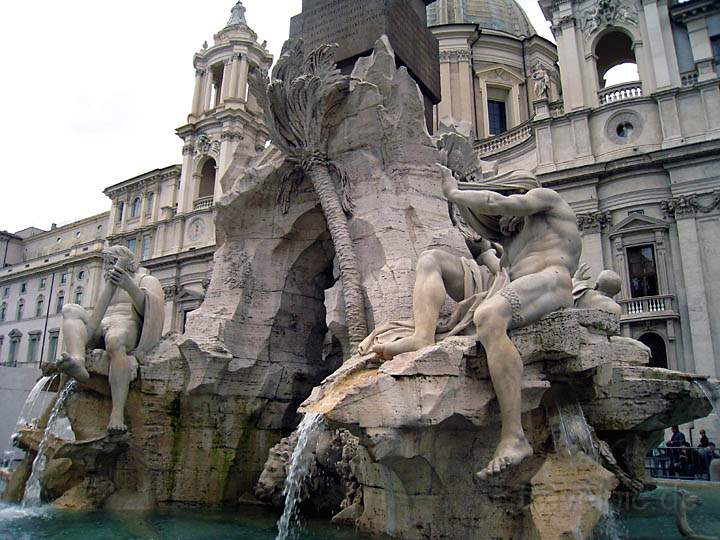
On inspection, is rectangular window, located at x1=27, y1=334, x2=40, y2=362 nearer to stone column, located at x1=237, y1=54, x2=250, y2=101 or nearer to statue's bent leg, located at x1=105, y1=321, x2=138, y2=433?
stone column, located at x1=237, y1=54, x2=250, y2=101

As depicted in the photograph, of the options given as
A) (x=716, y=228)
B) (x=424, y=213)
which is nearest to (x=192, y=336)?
(x=424, y=213)

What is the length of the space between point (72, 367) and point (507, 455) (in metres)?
5.06

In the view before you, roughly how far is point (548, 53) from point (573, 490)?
36.2 m

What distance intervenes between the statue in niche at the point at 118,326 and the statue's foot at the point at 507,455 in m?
4.46

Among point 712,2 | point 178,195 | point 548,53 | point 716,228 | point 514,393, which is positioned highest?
point 548,53

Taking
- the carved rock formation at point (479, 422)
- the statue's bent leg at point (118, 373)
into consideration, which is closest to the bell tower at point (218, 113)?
the statue's bent leg at point (118, 373)

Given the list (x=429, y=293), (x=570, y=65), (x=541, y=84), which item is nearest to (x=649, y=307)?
(x=541, y=84)

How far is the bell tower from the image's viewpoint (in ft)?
116

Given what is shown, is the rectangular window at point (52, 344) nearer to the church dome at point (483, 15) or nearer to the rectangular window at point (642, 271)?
the church dome at point (483, 15)

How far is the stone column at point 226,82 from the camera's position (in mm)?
36219

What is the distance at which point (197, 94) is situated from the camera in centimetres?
→ 3838

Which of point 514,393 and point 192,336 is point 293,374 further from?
point 514,393

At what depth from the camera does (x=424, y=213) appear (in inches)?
265

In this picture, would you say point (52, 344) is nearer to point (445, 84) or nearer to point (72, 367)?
point (445, 84)
